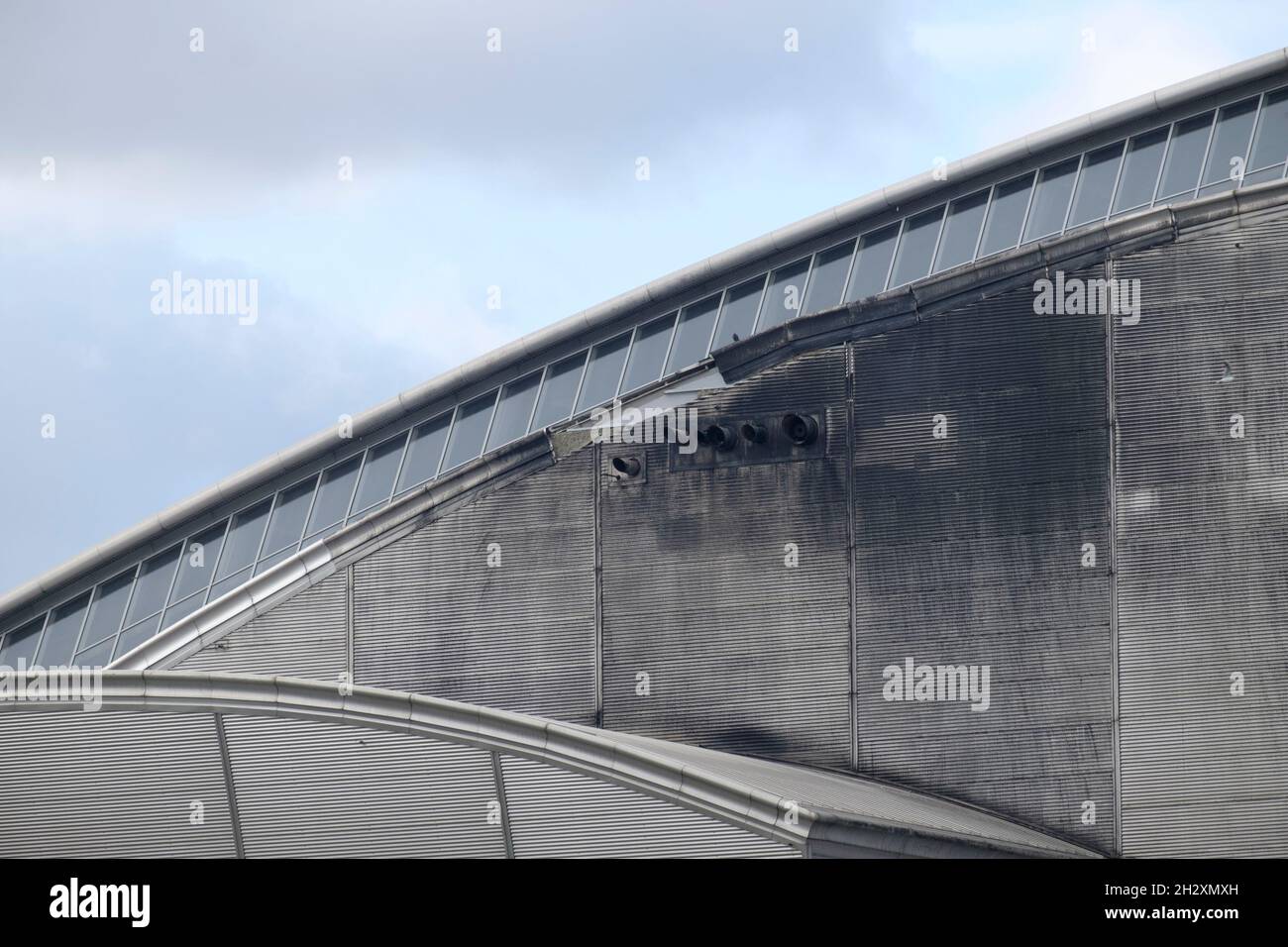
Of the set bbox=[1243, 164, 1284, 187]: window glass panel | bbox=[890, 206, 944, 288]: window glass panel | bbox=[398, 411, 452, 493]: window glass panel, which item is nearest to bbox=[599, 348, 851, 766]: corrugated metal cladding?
bbox=[890, 206, 944, 288]: window glass panel

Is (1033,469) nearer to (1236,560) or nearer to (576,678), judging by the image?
(1236,560)

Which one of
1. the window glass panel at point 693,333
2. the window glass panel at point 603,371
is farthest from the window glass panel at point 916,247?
the window glass panel at point 603,371

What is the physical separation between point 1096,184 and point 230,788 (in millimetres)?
23403

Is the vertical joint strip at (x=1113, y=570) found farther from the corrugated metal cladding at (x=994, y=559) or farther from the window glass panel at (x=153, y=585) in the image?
the window glass panel at (x=153, y=585)

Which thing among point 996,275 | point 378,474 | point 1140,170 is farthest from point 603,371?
point 1140,170

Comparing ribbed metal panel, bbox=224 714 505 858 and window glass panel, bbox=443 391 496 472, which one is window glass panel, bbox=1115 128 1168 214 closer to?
window glass panel, bbox=443 391 496 472

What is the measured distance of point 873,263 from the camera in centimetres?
3991

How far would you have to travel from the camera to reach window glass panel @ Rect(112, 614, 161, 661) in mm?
40594

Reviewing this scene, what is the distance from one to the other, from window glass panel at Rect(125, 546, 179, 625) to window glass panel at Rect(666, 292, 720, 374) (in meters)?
13.1

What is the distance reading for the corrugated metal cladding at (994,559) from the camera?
103ft

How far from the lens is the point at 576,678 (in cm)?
3419

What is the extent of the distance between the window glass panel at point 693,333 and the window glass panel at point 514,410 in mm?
3351
